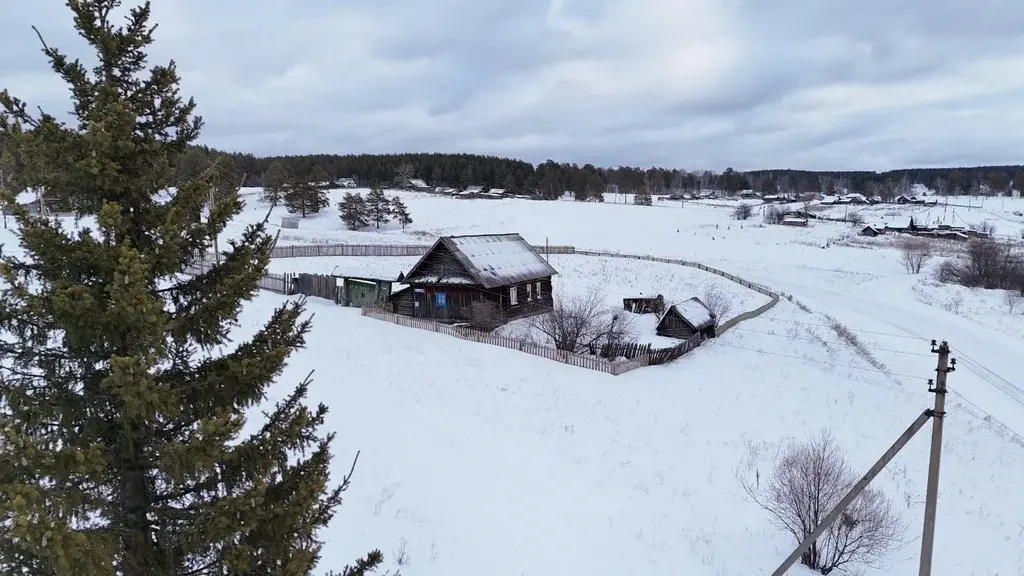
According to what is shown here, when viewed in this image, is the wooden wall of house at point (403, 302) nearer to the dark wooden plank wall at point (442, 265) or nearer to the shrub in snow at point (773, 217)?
the dark wooden plank wall at point (442, 265)

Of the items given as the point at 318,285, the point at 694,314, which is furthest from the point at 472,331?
the point at 318,285

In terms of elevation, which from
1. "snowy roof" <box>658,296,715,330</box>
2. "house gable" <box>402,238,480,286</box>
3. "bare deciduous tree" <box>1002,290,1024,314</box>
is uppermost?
"house gable" <box>402,238,480,286</box>

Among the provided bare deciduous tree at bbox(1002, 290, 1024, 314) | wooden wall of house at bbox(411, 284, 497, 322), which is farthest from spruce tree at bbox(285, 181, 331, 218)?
bare deciduous tree at bbox(1002, 290, 1024, 314)

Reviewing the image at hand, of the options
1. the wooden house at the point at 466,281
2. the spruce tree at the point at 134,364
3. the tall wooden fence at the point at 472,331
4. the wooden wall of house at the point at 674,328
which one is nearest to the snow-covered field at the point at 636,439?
the tall wooden fence at the point at 472,331

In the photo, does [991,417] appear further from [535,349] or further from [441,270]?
[441,270]

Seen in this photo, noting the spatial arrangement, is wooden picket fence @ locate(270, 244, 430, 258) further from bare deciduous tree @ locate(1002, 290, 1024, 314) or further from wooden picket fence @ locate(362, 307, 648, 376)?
bare deciduous tree @ locate(1002, 290, 1024, 314)

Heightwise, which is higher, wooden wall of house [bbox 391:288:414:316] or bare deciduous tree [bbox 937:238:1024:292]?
wooden wall of house [bbox 391:288:414:316]

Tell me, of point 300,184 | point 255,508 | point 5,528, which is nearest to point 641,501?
point 255,508

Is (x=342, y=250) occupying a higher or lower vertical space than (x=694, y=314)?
higher
